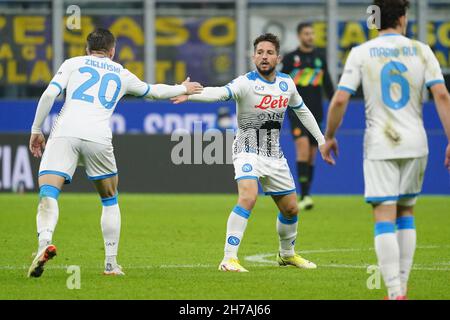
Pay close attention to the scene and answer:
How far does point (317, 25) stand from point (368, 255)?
1369 centimetres

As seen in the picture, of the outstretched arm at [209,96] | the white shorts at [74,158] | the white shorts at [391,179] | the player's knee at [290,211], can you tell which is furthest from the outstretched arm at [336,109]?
the player's knee at [290,211]

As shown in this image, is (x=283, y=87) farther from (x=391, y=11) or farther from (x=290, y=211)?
(x=391, y=11)

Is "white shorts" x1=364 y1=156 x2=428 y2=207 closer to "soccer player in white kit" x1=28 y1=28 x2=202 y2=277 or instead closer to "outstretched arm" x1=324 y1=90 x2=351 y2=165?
"outstretched arm" x1=324 y1=90 x2=351 y2=165

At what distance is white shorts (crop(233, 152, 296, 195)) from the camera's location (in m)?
9.32

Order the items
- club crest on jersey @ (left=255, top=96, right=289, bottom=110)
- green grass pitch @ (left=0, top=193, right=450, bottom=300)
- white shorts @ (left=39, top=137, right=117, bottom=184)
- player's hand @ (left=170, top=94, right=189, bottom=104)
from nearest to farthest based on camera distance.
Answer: green grass pitch @ (left=0, top=193, right=450, bottom=300) → white shorts @ (left=39, top=137, right=117, bottom=184) → player's hand @ (left=170, top=94, right=189, bottom=104) → club crest on jersey @ (left=255, top=96, right=289, bottom=110)

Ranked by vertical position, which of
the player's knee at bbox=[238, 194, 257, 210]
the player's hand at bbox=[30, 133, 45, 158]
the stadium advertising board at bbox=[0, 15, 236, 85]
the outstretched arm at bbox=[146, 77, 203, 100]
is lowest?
the player's knee at bbox=[238, 194, 257, 210]

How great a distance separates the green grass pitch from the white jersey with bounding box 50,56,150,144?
1.14 metres

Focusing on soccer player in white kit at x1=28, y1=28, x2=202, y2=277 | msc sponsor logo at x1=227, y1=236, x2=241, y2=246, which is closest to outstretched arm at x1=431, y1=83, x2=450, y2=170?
msc sponsor logo at x1=227, y1=236, x2=241, y2=246

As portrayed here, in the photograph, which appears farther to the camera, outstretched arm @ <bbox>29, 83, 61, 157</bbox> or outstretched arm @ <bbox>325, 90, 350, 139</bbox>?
outstretched arm @ <bbox>29, 83, 61, 157</bbox>

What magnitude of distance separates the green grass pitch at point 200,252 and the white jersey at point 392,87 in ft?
3.83

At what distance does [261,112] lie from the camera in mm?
9492

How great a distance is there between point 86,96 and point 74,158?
0.49 m

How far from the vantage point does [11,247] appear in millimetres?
11148

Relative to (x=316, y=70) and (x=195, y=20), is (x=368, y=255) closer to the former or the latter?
(x=316, y=70)
